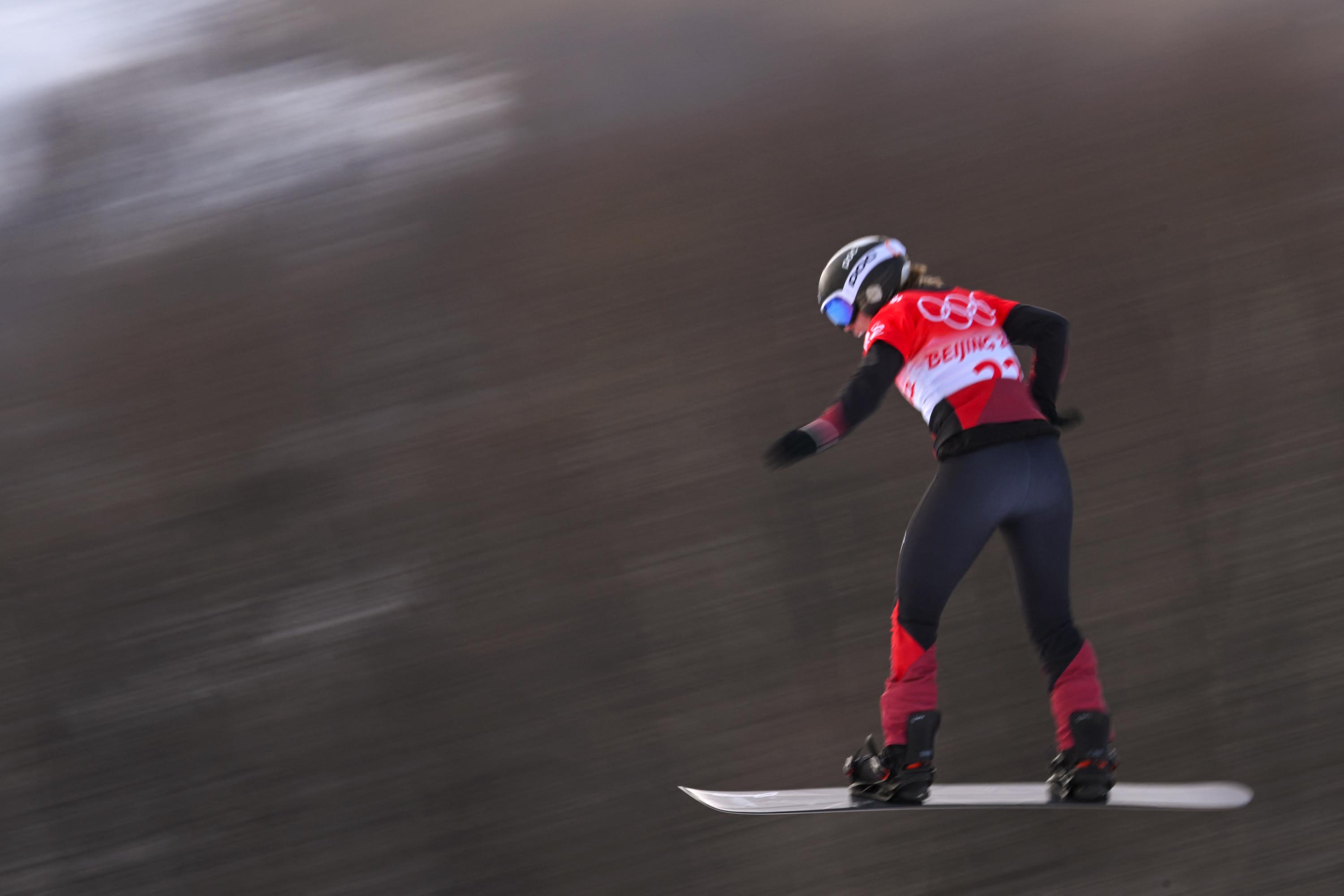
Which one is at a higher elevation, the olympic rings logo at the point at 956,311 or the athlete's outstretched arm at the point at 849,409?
the olympic rings logo at the point at 956,311

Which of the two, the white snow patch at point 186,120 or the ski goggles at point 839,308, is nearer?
the ski goggles at point 839,308

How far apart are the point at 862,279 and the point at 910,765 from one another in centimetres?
136

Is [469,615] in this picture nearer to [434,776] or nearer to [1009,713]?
[434,776]

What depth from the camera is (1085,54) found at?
4059 mm

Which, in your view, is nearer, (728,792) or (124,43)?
(728,792)

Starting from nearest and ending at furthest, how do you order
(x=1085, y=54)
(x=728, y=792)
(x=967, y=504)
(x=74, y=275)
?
(x=967, y=504) → (x=728, y=792) → (x=74, y=275) → (x=1085, y=54)

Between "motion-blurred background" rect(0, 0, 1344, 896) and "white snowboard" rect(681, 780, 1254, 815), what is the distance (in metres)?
0.49

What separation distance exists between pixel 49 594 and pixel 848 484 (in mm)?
2926

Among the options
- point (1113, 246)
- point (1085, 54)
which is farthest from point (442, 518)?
point (1085, 54)

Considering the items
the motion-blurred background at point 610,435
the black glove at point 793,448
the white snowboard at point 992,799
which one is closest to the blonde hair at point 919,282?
the black glove at point 793,448

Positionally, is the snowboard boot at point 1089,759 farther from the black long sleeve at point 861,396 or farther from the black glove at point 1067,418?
the black long sleeve at point 861,396

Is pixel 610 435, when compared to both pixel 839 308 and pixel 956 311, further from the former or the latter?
pixel 956 311

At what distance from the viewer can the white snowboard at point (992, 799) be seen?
279 cm

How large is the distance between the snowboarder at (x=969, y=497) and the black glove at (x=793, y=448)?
9.5 inches
